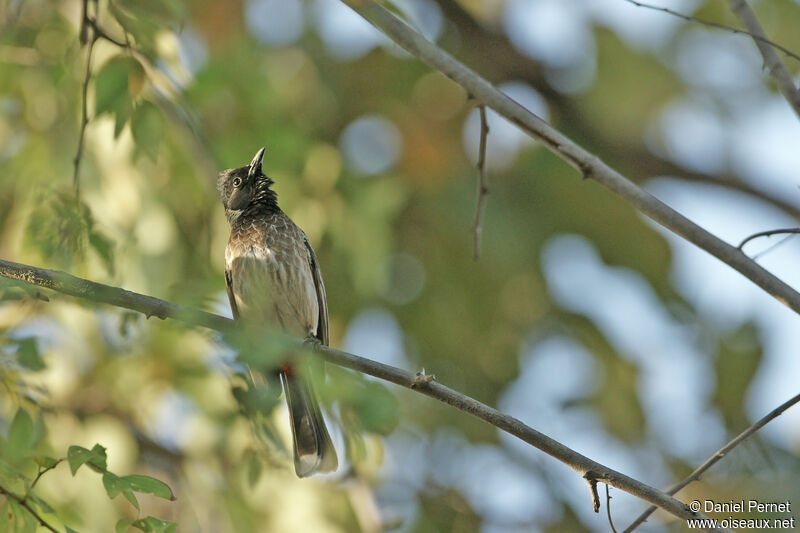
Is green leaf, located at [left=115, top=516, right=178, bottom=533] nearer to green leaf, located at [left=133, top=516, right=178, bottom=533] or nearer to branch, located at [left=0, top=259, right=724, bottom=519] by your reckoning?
green leaf, located at [left=133, top=516, right=178, bottom=533]

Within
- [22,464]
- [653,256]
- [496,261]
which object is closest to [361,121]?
[496,261]

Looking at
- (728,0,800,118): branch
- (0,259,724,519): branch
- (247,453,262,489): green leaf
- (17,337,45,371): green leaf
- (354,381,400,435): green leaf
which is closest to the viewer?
(0,259,724,519): branch

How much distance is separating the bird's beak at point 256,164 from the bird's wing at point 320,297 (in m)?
0.46

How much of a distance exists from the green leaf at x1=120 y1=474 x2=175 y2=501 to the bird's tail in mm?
1740

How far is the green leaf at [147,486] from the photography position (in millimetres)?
2766

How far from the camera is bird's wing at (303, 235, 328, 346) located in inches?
202

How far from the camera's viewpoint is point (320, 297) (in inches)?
203

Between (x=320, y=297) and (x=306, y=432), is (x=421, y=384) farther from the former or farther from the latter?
(x=320, y=297)

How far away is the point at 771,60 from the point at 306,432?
2.84m

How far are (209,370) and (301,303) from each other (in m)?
0.84

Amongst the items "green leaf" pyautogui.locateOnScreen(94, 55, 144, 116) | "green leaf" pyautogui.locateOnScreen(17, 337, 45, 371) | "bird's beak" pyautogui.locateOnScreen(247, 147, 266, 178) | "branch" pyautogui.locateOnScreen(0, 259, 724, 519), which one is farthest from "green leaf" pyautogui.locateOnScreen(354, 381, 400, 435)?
"bird's beak" pyautogui.locateOnScreen(247, 147, 266, 178)

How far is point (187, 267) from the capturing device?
19.1 ft

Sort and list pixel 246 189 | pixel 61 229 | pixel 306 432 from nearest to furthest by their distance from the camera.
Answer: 1. pixel 61 229
2. pixel 306 432
3. pixel 246 189

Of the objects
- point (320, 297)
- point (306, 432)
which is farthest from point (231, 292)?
point (306, 432)
